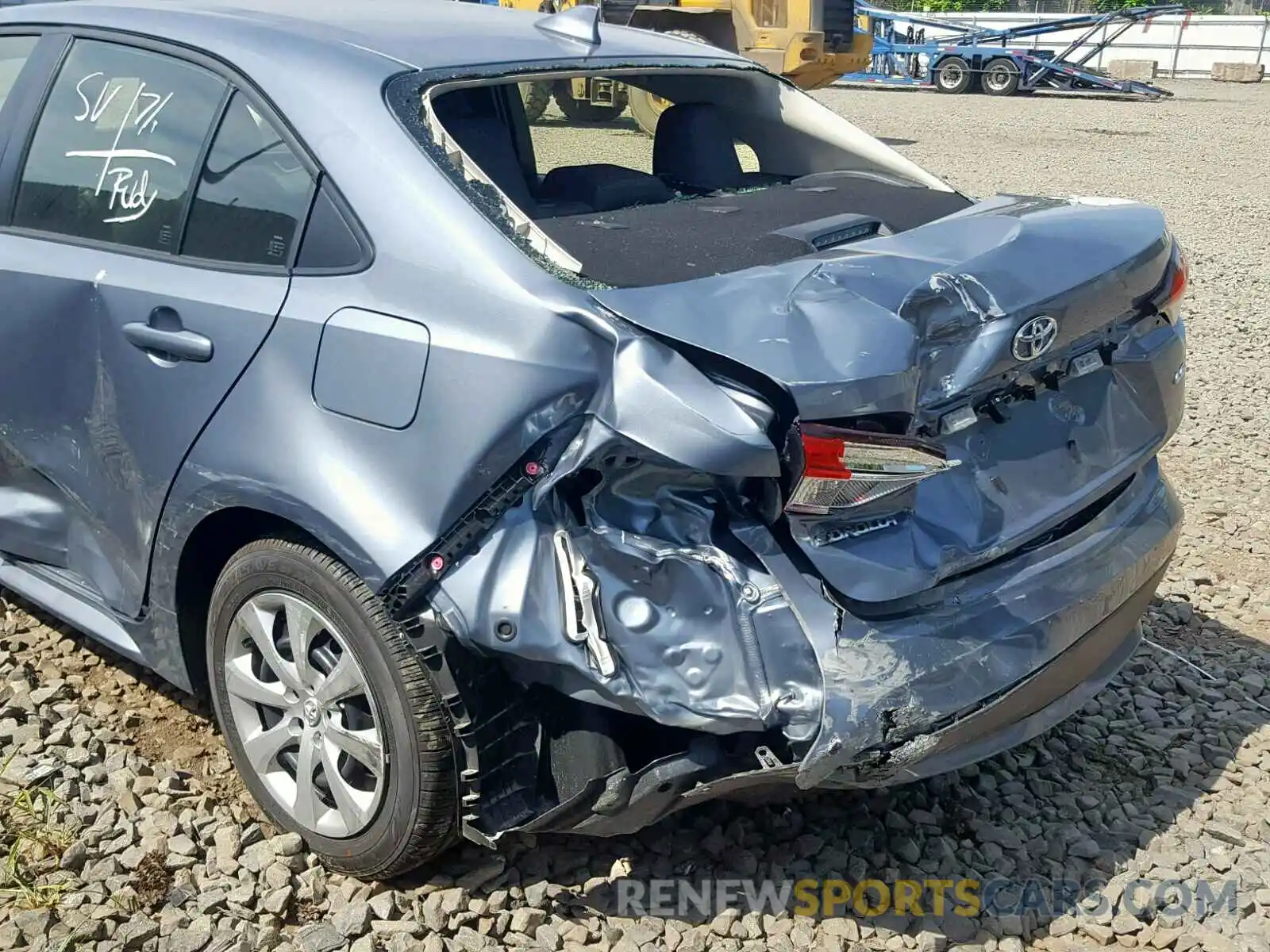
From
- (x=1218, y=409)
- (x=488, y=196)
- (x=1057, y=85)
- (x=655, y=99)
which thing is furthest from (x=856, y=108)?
(x=488, y=196)

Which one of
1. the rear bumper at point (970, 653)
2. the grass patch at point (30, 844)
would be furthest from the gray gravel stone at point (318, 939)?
the rear bumper at point (970, 653)

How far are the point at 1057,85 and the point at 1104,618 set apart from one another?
86.7 ft

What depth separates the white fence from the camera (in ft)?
104

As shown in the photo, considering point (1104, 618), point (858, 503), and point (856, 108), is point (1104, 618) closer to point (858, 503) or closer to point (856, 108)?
point (858, 503)

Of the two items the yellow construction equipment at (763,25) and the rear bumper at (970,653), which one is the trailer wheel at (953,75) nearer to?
the yellow construction equipment at (763,25)

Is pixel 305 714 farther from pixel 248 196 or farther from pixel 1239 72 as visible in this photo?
pixel 1239 72

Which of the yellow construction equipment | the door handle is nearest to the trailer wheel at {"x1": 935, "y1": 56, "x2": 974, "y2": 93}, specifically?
the yellow construction equipment

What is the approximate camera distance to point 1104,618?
2580mm

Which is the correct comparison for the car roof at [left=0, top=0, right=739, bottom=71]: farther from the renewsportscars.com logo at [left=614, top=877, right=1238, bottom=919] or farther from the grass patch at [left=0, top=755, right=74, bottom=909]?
the renewsportscars.com logo at [left=614, top=877, right=1238, bottom=919]

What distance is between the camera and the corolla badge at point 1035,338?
2.31 metres

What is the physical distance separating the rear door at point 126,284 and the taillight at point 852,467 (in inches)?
45.6

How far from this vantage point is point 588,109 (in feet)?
11.6

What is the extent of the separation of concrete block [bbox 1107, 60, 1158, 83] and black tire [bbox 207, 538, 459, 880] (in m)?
31.9

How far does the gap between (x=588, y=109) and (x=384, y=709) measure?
1987mm
